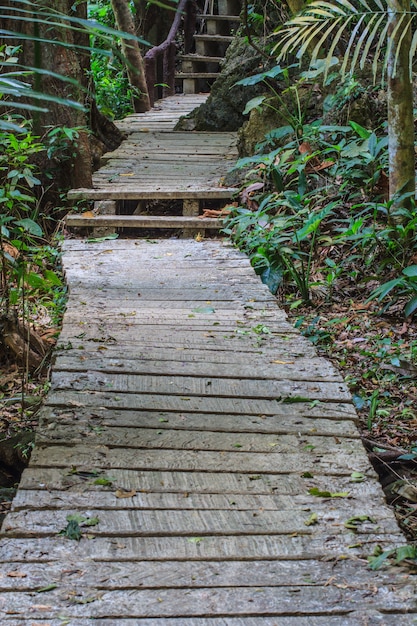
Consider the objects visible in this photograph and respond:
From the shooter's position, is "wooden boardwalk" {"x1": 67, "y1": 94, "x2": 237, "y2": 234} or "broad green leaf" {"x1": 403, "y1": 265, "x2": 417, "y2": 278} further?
"wooden boardwalk" {"x1": 67, "y1": 94, "x2": 237, "y2": 234}

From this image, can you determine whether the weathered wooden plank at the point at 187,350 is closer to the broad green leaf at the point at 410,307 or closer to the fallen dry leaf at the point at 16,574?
the broad green leaf at the point at 410,307

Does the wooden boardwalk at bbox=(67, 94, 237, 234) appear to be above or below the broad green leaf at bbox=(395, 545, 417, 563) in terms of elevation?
below

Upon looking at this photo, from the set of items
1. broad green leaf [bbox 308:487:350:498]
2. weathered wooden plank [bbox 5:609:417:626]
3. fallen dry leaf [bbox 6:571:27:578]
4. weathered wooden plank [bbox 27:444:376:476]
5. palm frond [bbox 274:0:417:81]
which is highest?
palm frond [bbox 274:0:417:81]

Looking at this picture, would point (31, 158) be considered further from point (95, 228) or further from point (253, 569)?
point (253, 569)

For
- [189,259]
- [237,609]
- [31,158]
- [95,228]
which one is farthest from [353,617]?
[31,158]

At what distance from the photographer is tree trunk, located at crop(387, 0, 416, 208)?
4945mm

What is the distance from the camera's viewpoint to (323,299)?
5.27 meters

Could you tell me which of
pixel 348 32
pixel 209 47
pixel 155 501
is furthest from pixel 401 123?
pixel 209 47

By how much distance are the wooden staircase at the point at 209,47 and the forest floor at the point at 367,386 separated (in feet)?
26.6

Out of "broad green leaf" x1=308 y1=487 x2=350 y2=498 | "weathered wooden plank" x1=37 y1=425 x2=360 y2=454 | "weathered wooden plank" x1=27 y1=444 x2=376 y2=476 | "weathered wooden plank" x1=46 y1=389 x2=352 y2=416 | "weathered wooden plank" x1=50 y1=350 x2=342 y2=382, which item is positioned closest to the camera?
"broad green leaf" x1=308 y1=487 x2=350 y2=498

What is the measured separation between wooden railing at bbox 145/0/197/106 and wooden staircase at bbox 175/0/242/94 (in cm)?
22

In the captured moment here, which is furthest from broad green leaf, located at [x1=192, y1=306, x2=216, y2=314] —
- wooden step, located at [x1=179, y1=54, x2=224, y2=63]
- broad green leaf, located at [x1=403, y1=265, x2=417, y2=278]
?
wooden step, located at [x1=179, y1=54, x2=224, y2=63]

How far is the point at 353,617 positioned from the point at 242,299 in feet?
9.33

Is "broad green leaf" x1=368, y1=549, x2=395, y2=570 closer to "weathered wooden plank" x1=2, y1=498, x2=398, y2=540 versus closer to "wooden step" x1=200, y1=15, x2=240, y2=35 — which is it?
"weathered wooden plank" x1=2, y1=498, x2=398, y2=540
